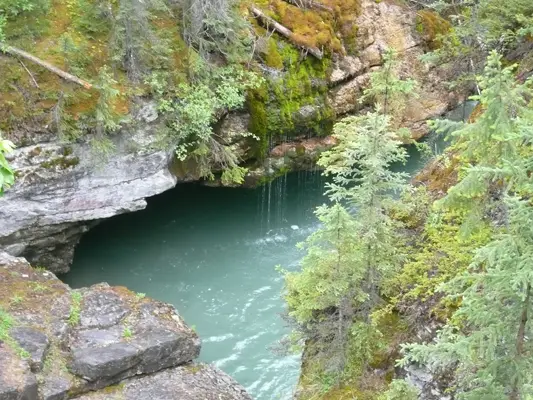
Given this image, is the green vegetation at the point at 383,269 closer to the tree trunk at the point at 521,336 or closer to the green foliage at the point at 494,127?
the green foliage at the point at 494,127

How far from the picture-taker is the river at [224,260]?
13.1 metres

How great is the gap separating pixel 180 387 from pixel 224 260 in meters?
6.48

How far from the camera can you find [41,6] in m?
14.1

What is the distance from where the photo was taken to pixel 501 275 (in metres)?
5.13

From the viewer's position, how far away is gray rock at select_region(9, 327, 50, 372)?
9.77 meters

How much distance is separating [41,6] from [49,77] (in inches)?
73.6

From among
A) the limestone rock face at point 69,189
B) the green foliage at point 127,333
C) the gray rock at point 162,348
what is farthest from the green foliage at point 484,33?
the green foliage at point 127,333

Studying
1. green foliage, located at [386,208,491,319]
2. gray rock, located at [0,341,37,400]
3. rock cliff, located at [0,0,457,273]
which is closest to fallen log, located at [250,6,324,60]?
rock cliff, located at [0,0,457,273]

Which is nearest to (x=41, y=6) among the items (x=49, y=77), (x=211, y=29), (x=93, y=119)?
(x=49, y=77)

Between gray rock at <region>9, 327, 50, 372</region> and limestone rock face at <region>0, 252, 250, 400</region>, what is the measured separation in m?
0.02

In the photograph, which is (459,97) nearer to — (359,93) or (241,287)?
(359,93)

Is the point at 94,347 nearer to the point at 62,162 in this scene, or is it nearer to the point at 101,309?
the point at 101,309

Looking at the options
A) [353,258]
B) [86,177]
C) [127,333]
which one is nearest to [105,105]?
[86,177]

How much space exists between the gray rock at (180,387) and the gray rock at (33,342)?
3.18 feet
